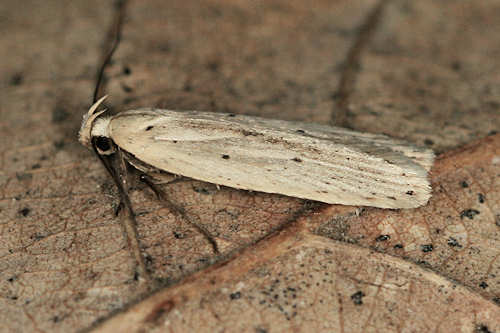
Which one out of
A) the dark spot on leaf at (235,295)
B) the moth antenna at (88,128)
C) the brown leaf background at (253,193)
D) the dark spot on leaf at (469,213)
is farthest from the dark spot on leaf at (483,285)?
the moth antenna at (88,128)

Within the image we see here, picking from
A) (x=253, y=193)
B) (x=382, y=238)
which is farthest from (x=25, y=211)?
(x=382, y=238)

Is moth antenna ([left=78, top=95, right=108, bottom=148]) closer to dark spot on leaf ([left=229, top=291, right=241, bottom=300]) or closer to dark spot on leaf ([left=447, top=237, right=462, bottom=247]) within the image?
dark spot on leaf ([left=229, top=291, right=241, bottom=300])

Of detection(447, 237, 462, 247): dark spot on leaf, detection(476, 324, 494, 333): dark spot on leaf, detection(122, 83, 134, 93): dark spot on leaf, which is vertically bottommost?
detection(476, 324, 494, 333): dark spot on leaf

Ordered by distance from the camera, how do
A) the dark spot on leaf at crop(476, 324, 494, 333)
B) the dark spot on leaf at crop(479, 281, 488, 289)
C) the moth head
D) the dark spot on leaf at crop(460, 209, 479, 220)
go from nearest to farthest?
the dark spot on leaf at crop(476, 324, 494, 333) < the dark spot on leaf at crop(479, 281, 488, 289) < the dark spot on leaf at crop(460, 209, 479, 220) < the moth head

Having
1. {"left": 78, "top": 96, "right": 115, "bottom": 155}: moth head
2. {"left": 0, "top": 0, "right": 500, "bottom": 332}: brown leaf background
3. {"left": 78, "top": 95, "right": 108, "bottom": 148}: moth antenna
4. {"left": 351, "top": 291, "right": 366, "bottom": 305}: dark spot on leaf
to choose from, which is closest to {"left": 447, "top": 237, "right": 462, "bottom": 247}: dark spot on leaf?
{"left": 0, "top": 0, "right": 500, "bottom": 332}: brown leaf background

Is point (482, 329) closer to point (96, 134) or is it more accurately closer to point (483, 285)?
point (483, 285)

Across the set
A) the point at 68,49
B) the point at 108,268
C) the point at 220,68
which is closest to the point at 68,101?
the point at 68,49

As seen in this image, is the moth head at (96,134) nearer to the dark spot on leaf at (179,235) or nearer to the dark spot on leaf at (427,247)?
the dark spot on leaf at (179,235)

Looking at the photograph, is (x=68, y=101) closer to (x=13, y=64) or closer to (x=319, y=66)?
(x=13, y=64)
